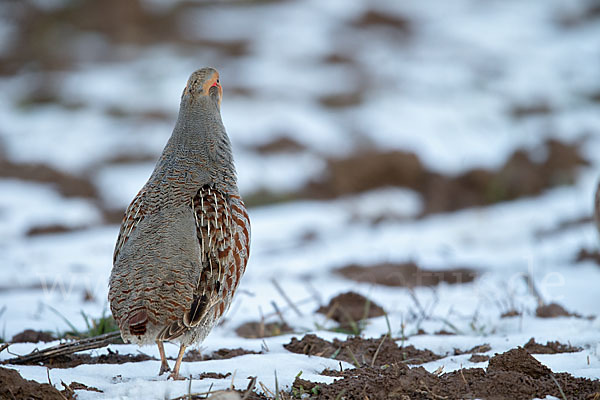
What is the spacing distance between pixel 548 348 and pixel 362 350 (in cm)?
87

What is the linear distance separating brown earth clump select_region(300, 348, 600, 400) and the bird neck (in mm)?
1157

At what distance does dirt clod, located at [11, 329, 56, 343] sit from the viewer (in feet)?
11.5

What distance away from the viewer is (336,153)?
431 inches

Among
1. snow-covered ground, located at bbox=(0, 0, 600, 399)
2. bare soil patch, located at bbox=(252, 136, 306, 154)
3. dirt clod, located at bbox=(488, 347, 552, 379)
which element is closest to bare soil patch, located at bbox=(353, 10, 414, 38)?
snow-covered ground, located at bbox=(0, 0, 600, 399)

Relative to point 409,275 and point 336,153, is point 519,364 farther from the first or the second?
point 336,153

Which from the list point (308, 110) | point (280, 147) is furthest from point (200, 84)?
point (308, 110)

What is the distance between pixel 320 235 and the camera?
770cm

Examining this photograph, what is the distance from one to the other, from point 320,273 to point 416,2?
46.5 ft

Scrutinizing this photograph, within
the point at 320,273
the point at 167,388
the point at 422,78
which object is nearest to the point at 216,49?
the point at 422,78

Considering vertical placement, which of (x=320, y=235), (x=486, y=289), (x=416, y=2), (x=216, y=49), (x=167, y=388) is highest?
(x=416, y=2)

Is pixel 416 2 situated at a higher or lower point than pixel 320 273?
higher

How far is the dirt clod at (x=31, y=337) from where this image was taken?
3.49 meters

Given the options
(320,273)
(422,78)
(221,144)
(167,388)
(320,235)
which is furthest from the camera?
(422,78)

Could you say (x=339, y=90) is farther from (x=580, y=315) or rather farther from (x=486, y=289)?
(x=580, y=315)
